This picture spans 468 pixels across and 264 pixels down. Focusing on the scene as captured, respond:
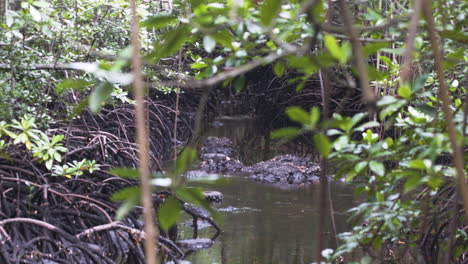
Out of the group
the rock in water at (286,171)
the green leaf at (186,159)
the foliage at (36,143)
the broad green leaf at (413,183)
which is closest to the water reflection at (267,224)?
the rock in water at (286,171)

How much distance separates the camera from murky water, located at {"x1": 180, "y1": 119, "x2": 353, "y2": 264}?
180 inches

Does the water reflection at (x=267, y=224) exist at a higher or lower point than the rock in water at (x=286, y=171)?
higher

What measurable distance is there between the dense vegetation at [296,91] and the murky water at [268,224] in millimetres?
471

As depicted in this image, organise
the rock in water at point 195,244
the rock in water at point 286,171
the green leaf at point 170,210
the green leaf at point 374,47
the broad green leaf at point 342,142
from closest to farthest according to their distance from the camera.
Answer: the green leaf at point 170,210 → the green leaf at point 374,47 → the broad green leaf at point 342,142 → the rock in water at point 195,244 → the rock in water at point 286,171

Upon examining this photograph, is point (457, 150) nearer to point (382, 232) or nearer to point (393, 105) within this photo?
point (393, 105)

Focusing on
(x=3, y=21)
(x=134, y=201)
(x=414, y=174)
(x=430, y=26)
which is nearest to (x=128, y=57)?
(x=134, y=201)

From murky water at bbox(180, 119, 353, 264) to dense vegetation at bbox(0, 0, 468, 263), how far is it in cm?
47

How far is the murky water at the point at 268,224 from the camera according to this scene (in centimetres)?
457

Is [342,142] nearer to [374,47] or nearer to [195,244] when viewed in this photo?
[374,47]

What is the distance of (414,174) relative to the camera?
5.56 ft

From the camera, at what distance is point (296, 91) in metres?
1.98

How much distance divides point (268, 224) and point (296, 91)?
3496mm

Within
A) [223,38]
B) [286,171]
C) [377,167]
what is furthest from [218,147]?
[223,38]

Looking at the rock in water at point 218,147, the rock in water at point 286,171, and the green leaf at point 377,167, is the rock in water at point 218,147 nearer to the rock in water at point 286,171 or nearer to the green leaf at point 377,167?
the rock in water at point 286,171
